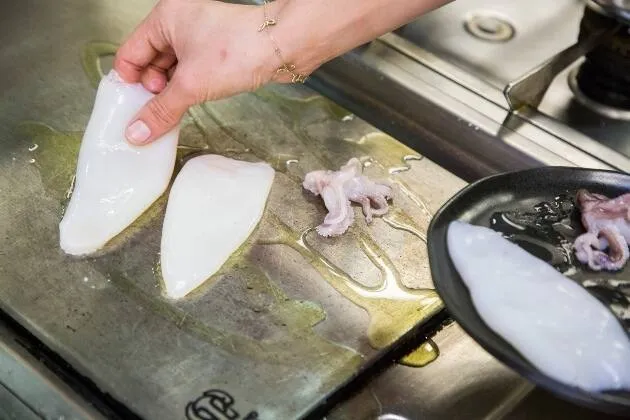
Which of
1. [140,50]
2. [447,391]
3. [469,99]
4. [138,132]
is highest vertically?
[140,50]

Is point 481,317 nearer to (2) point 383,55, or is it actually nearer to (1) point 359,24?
(1) point 359,24

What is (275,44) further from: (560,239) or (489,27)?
(489,27)

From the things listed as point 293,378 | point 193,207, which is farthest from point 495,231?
point 193,207

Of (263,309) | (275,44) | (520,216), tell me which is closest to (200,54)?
(275,44)

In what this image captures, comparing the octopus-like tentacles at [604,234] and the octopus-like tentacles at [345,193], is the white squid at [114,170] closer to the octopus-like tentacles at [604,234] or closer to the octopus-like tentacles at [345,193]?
the octopus-like tentacles at [345,193]

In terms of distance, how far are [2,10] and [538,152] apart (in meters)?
1.35

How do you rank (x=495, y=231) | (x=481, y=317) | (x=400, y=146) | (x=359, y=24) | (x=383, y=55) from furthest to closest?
(x=383, y=55) < (x=400, y=146) < (x=359, y=24) < (x=495, y=231) < (x=481, y=317)

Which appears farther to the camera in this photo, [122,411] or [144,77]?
[144,77]

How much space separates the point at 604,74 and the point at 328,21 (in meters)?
0.82

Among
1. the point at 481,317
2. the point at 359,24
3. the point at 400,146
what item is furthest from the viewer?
the point at 400,146

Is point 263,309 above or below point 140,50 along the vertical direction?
below

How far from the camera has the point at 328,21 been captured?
1.55 m

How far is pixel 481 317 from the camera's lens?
124cm

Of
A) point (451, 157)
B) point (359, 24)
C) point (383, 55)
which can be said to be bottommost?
point (451, 157)
